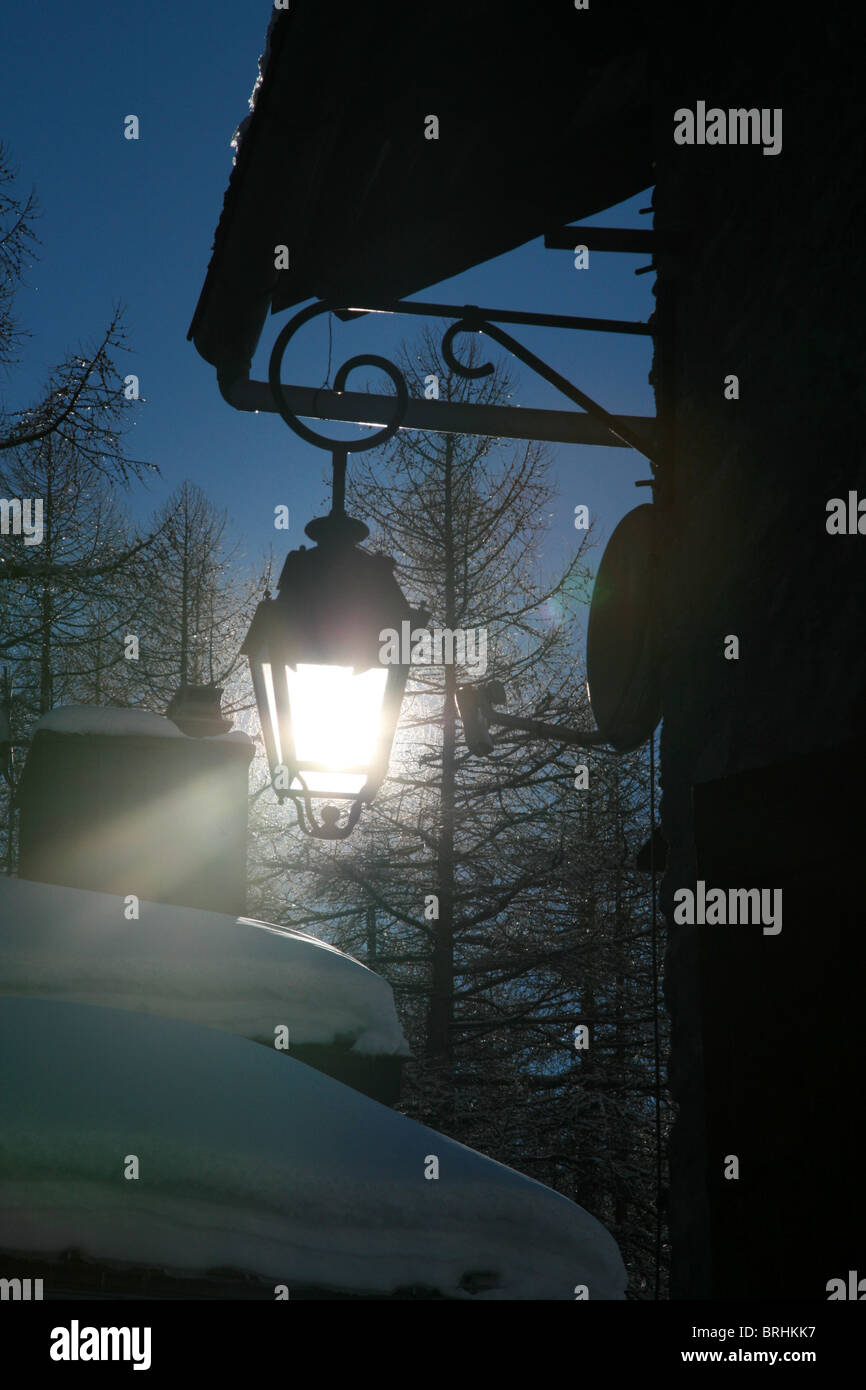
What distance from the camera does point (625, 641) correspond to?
10.6 feet

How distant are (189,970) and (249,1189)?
6.27 feet

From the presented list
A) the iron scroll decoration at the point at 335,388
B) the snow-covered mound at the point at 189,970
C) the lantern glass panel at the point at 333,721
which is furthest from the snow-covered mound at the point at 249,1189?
the iron scroll decoration at the point at 335,388

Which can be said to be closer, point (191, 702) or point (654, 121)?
point (654, 121)

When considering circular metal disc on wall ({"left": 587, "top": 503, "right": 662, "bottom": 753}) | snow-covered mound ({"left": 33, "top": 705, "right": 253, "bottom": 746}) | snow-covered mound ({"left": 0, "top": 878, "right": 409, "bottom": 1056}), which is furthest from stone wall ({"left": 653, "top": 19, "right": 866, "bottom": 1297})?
snow-covered mound ({"left": 33, "top": 705, "right": 253, "bottom": 746})

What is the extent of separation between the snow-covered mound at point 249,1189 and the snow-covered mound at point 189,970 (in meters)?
1.01

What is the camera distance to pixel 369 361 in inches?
107

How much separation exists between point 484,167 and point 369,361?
4.15ft

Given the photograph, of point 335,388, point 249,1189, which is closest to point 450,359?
point 335,388

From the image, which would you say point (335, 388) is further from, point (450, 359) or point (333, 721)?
point (333, 721)

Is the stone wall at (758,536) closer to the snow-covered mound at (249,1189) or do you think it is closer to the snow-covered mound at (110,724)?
the snow-covered mound at (249,1189)

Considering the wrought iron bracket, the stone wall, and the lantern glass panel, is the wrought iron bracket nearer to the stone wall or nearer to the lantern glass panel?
the stone wall

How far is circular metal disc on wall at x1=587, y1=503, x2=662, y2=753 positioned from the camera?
313 centimetres

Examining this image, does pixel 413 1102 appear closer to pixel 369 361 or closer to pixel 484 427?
pixel 484 427

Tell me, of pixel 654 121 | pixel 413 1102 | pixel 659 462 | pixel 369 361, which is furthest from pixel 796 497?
pixel 413 1102
